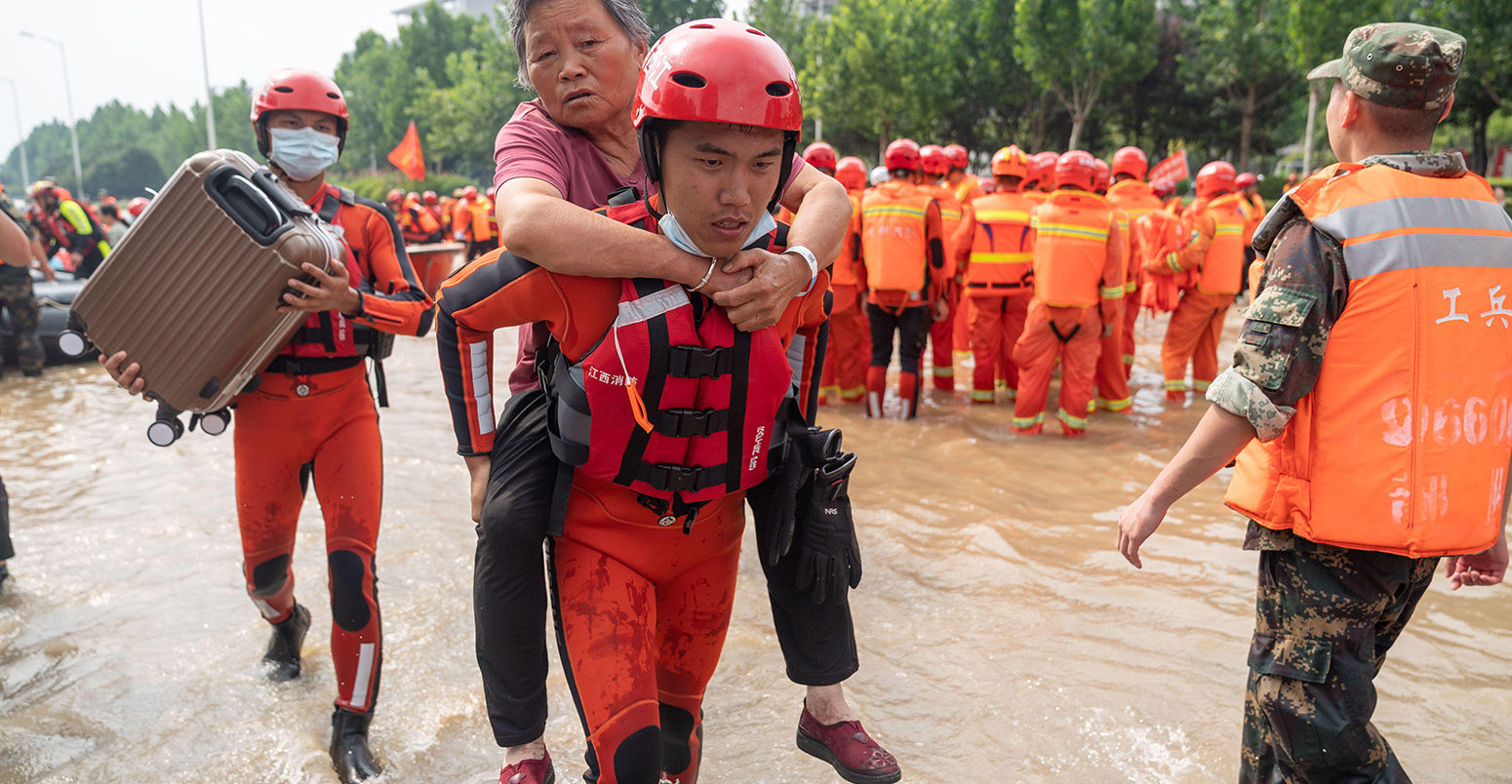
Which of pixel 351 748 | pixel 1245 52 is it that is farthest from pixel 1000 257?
pixel 1245 52

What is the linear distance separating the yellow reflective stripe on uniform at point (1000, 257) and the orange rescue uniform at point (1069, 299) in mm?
477

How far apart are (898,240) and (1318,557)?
21.3 ft

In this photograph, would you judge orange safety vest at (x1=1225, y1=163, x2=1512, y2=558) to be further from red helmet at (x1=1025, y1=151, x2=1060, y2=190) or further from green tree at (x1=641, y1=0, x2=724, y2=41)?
green tree at (x1=641, y1=0, x2=724, y2=41)

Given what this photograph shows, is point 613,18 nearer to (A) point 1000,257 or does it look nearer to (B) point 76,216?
(A) point 1000,257

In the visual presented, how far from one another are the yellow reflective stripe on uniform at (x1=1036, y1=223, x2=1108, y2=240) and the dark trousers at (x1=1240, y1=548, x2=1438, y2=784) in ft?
18.9

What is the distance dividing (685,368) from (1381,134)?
1953 mm

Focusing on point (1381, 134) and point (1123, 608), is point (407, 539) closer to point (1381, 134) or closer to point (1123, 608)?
point (1123, 608)

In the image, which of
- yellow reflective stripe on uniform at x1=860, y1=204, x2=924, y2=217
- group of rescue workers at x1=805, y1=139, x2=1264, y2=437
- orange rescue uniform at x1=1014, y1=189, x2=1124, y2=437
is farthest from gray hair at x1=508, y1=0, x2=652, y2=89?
yellow reflective stripe on uniform at x1=860, y1=204, x2=924, y2=217

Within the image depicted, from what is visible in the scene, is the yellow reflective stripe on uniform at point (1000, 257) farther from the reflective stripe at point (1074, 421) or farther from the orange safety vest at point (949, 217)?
the reflective stripe at point (1074, 421)

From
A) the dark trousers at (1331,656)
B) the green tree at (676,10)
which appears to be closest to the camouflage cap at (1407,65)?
the dark trousers at (1331,656)

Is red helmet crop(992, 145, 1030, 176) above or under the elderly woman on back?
above

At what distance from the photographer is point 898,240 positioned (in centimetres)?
871

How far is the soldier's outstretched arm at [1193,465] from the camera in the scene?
2.42 m

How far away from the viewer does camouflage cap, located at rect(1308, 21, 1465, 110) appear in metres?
2.36
